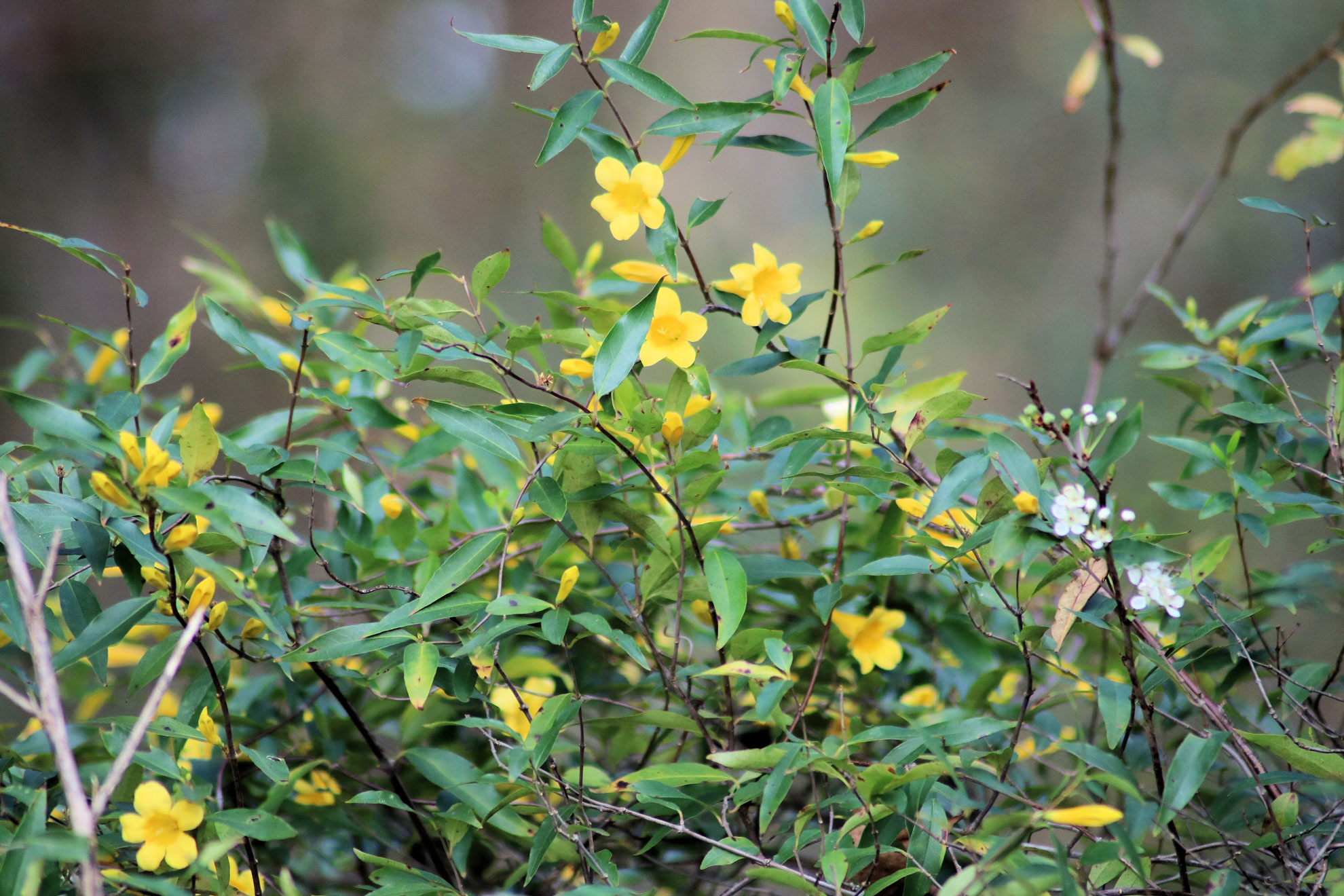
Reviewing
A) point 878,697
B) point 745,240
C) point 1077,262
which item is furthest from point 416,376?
point 1077,262

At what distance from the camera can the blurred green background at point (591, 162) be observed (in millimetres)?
1945

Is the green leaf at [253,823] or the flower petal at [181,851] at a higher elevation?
the green leaf at [253,823]

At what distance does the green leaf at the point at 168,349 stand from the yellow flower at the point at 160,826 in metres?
0.24

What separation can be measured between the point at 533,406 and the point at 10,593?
301 mm

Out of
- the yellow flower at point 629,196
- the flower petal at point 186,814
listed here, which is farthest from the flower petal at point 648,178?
the flower petal at point 186,814

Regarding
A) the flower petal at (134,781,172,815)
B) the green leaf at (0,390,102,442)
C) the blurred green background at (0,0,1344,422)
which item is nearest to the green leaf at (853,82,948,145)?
the green leaf at (0,390,102,442)

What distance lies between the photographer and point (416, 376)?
16.8 inches

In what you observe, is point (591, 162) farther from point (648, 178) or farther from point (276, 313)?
point (648, 178)

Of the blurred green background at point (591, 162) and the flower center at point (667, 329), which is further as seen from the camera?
the blurred green background at point (591, 162)

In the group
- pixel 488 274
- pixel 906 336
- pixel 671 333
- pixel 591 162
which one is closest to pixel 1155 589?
pixel 906 336

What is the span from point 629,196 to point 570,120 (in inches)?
2.1

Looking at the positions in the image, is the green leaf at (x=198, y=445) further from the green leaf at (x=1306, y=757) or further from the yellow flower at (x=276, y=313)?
the green leaf at (x=1306, y=757)

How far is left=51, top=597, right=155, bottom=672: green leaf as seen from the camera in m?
0.39

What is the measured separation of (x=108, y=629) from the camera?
0.39 m
